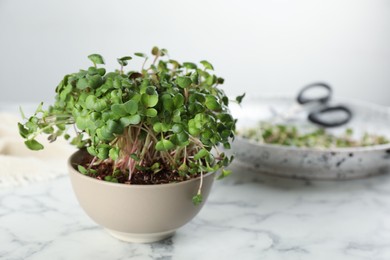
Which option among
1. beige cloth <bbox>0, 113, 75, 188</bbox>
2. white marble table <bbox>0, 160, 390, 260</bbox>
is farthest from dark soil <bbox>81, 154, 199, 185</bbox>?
beige cloth <bbox>0, 113, 75, 188</bbox>

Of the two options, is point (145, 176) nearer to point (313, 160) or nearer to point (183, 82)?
point (183, 82)

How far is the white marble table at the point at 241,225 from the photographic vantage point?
0.74 m

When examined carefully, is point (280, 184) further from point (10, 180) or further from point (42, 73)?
point (42, 73)

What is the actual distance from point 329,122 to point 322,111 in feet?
0.17

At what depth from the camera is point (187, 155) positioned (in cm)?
74

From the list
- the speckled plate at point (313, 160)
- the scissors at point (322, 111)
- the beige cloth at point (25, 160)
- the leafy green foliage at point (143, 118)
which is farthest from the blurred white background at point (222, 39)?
the leafy green foliage at point (143, 118)

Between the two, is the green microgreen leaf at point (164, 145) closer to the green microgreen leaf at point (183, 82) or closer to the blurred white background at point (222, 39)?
the green microgreen leaf at point (183, 82)

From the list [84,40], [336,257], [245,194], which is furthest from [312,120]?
[84,40]

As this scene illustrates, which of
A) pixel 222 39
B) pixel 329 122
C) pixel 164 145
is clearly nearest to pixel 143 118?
pixel 164 145

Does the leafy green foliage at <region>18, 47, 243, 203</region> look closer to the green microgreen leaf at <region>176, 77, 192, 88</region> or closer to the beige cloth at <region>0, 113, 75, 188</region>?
the green microgreen leaf at <region>176, 77, 192, 88</region>

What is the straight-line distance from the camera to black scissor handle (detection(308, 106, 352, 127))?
134 cm

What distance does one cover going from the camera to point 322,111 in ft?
4.57

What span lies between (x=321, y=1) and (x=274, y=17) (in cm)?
28

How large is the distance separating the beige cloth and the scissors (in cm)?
62
